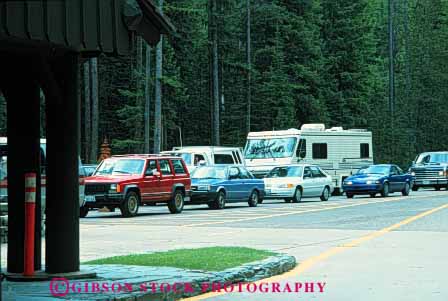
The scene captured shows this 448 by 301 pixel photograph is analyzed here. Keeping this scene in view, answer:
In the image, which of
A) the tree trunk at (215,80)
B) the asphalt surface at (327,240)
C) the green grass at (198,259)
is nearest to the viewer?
the asphalt surface at (327,240)

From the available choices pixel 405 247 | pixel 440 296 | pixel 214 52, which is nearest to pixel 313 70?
pixel 214 52

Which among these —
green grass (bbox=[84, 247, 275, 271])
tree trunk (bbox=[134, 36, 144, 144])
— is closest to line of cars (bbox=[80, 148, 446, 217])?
green grass (bbox=[84, 247, 275, 271])

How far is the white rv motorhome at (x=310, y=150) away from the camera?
133 ft

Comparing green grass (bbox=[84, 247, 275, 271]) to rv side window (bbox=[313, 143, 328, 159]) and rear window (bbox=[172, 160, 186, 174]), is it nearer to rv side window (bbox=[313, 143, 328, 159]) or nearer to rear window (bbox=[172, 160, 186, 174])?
rear window (bbox=[172, 160, 186, 174])

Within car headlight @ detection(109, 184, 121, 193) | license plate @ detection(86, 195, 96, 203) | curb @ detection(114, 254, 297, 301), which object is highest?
car headlight @ detection(109, 184, 121, 193)

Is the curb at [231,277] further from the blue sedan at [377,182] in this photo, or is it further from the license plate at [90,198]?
the blue sedan at [377,182]

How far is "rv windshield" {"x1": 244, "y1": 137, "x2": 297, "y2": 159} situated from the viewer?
133 ft

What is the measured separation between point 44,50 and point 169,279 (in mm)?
3100

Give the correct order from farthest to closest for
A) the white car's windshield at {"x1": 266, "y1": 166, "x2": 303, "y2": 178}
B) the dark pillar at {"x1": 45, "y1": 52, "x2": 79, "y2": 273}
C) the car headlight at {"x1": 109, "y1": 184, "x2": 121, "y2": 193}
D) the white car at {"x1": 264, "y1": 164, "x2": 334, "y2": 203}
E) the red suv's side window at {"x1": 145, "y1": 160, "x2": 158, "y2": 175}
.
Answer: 1. the white car's windshield at {"x1": 266, "y1": 166, "x2": 303, "y2": 178}
2. the white car at {"x1": 264, "y1": 164, "x2": 334, "y2": 203}
3. the red suv's side window at {"x1": 145, "y1": 160, "x2": 158, "y2": 175}
4. the car headlight at {"x1": 109, "y1": 184, "x2": 121, "y2": 193}
5. the dark pillar at {"x1": 45, "y1": 52, "x2": 79, "y2": 273}

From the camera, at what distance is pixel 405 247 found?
16.6 meters

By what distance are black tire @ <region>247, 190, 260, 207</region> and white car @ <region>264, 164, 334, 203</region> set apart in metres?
2.18

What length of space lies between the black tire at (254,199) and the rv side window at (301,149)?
22.0 feet

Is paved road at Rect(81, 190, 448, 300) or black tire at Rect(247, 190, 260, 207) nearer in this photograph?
paved road at Rect(81, 190, 448, 300)

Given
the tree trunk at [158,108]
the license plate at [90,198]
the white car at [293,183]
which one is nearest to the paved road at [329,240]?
the license plate at [90,198]
